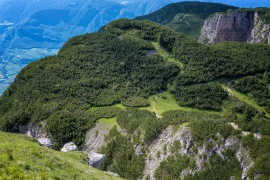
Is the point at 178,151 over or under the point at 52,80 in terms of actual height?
under

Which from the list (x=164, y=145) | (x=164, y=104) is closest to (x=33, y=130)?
(x=164, y=145)

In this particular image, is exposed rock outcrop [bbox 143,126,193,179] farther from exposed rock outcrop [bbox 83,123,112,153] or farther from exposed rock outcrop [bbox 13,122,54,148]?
exposed rock outcrop [bbox 13,122,54,148]

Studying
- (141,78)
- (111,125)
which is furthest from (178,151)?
(141,78)

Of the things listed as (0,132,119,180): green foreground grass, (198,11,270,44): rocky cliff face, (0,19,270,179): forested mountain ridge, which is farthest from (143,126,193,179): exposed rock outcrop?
(198,11,270,44): rocky cliff face

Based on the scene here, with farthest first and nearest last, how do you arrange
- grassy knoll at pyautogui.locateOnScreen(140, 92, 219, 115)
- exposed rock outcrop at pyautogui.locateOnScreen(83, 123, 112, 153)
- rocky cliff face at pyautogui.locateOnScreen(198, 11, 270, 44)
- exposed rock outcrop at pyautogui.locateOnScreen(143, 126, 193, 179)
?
rocky cliff face at pyautogui.locateOnScreen(198, 11, 270, 44)
grassy knoll at pyautogui.locateOnScreen(140, 92, 219, 115)
exposed rock outcrop at pyautogui.locateOnScreen(83, 123, 112, 153)
exposed rock outcrop at pyautogui.locateOnScreen(143, 126, 193, 179)

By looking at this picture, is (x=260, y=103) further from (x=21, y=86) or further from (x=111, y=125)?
(x=21, y=86)

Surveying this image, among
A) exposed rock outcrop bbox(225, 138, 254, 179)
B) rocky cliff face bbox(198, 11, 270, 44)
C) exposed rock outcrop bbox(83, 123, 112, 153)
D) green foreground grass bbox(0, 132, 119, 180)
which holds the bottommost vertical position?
exposed rock outcrop bbox(83, 123, 112, 153)

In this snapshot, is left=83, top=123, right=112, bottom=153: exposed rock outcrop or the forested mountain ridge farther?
left=83, top=123, right=112, bottom=153: exposed rock outcrop
